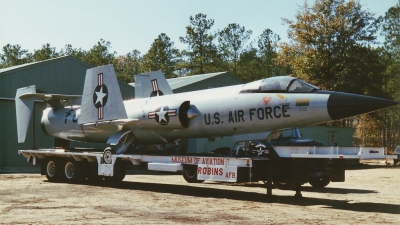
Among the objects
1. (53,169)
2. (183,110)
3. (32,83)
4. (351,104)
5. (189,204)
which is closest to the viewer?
(351,104)

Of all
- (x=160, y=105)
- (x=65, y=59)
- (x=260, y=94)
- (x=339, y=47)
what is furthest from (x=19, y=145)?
(x=339, y=47)

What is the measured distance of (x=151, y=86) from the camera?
18.5 m

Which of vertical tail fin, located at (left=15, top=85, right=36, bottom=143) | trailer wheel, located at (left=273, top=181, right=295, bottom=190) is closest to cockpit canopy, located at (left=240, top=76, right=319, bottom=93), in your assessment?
trailer wheel, located at (left=273, top=181, right=295, bottom=190)

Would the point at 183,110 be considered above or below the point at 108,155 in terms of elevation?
above

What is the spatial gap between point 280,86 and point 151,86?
615 centimetres

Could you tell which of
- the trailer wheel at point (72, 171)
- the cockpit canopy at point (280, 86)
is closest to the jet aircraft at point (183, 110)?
the cockpit canopy at point (280, 86)

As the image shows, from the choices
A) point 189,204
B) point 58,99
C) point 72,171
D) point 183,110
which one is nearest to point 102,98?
point 72,171

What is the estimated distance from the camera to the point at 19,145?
84.5 feet

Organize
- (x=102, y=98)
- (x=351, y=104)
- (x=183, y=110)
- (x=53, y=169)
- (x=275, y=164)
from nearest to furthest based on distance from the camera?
(x=351, y=104) < (x=275, y=164) < (x=183, y=110) < (x=102, y=98) < (x=53, y=169)

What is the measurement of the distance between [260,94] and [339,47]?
2981cm

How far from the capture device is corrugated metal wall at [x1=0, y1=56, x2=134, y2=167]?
2531 centimetres

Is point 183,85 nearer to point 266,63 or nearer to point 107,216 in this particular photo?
point 107,216

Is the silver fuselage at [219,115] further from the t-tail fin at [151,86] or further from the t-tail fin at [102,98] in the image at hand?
the t-tail fin at [151,86]

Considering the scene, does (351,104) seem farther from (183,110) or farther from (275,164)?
(183,110)
